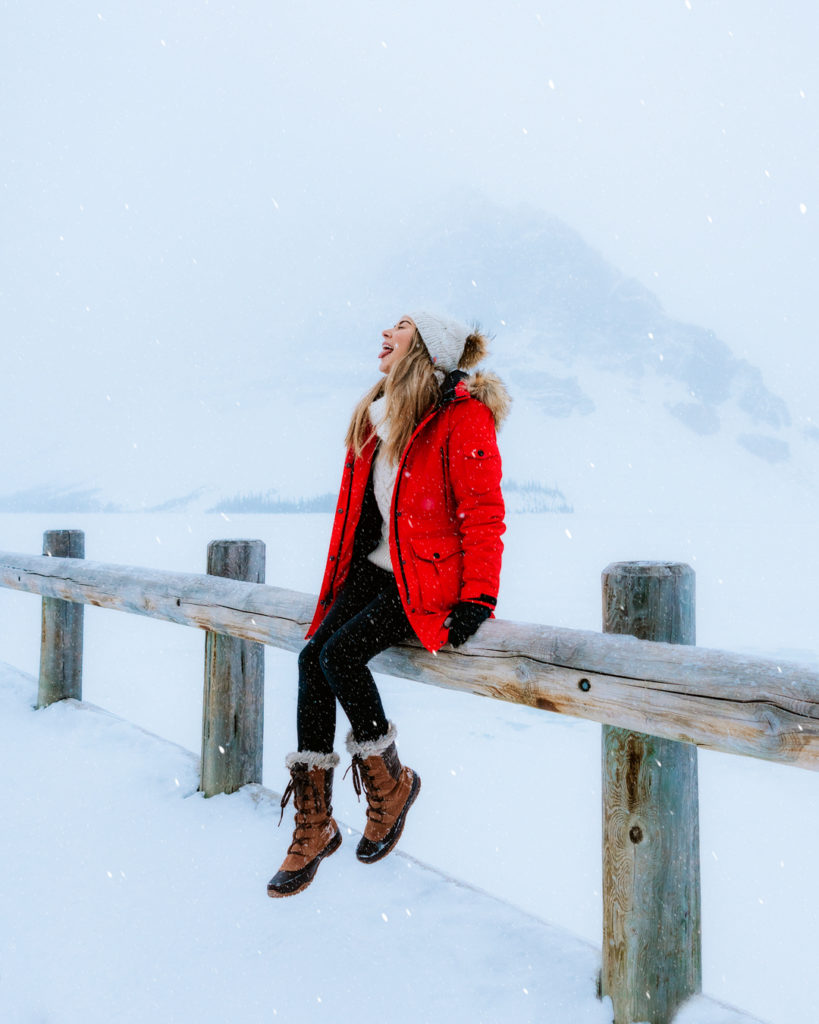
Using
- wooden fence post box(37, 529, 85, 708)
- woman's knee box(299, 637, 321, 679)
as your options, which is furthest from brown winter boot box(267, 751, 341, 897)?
wooden fence post box(37, 529, 85, 708)

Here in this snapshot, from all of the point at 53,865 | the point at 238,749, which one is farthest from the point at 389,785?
the point at 53,865

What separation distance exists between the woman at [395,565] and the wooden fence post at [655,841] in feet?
1.47

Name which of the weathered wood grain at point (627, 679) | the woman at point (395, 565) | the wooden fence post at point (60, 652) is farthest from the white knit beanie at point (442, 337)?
the wooden fence post at point (60, 652)

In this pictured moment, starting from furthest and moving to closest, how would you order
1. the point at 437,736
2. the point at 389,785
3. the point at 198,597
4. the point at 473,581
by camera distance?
the point at 437,736 < the point at 198,597 < the point at 389,785 < the point at 473,581

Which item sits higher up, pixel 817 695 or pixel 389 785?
pixel 817 695

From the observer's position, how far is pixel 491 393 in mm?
2375

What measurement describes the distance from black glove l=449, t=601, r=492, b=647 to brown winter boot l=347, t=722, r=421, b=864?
18.6 inches

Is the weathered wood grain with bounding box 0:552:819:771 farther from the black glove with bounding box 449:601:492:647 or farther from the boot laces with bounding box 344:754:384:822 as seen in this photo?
the boot laces with bounding box 344:754:384:822

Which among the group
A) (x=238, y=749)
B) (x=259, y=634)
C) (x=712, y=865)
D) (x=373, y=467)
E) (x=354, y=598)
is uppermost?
(x=373, y=467)

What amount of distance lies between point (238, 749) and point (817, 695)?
2.58 meters

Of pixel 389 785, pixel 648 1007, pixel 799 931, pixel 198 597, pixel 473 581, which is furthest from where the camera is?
pixel 799 931

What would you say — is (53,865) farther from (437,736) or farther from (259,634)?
(437,736)

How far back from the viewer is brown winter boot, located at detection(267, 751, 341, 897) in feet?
7.20

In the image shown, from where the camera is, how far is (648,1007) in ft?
6.09
